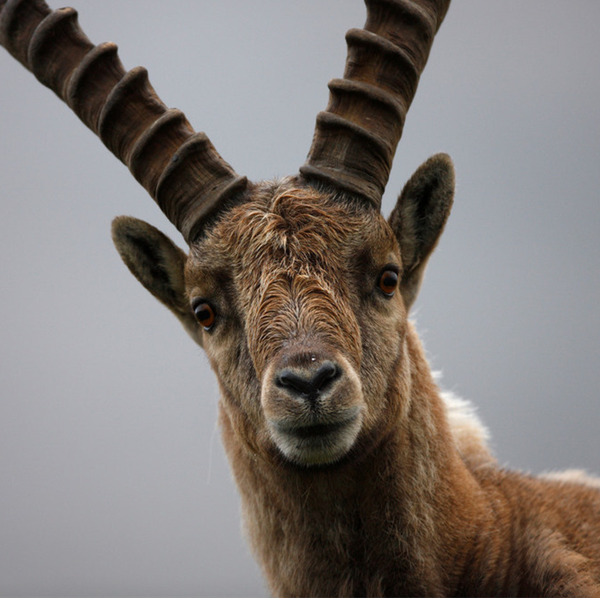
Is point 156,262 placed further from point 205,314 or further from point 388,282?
point 388,282

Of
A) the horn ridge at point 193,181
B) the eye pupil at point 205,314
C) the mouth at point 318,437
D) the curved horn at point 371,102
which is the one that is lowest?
the mouth at point 318,437

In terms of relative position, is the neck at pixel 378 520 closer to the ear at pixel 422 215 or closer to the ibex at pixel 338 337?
the ibex at pixel 338 337

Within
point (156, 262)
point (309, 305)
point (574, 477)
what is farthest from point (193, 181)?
point (574, 477)

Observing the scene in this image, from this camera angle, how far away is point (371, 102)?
5973mm

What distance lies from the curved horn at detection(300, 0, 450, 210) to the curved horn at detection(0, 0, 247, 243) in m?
0.78

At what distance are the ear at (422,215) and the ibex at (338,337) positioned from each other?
0.04 ft

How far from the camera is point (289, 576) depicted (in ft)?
18.7

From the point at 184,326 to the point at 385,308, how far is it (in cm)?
199

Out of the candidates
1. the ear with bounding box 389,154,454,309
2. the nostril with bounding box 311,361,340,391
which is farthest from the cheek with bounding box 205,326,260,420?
the ear with bounding box 389,154,454,309

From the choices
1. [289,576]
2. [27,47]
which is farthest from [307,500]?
[27,47]

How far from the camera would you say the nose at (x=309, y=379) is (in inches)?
175

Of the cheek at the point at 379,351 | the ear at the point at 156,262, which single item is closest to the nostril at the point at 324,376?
the cheek at the point at 379,351

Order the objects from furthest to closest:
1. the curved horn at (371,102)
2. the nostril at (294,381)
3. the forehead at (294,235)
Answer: the curved horn at (371,102), the forehead at (294,235), the nostril at (294,381)

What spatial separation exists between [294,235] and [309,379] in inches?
53.0
